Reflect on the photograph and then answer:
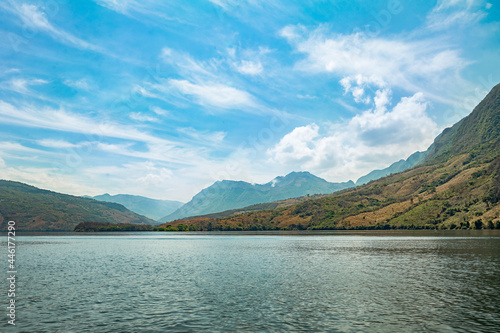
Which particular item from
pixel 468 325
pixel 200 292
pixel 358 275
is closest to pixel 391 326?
pixel 468 325

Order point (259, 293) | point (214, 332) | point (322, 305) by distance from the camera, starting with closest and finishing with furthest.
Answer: point (214, 332)
point (322, 305)
point (259, 293)

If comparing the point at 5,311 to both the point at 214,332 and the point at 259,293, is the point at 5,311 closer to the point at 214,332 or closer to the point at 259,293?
the point at 214,332

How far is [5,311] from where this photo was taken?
123ft

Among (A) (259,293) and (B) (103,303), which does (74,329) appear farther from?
(A) (259,293)

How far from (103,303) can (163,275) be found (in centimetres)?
2433

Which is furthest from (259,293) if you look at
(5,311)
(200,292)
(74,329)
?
(5,311)

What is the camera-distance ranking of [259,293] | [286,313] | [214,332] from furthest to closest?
[259,293]
[286,313]
[214,332]

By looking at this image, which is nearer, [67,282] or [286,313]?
[286,313]

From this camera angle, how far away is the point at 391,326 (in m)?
31.8

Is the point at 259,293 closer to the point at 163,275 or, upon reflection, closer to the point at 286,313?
the point at 286,313

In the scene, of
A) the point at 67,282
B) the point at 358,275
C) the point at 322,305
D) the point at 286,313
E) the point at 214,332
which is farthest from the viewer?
the point at 358,275

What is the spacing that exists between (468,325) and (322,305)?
1503 cm

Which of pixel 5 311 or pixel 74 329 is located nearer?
pixel 74 329

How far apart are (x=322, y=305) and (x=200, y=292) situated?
1853cm
